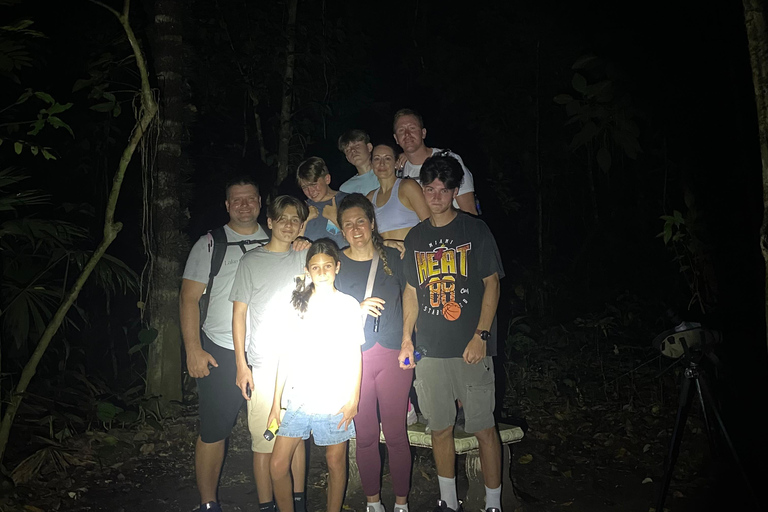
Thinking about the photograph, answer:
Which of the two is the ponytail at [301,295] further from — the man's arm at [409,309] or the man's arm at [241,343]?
the man's arm at [409,309]

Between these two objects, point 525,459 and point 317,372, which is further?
point 525,459

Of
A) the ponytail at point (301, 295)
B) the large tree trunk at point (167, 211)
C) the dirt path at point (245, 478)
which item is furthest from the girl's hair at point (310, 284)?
the large tree trunk at point (167, 211)

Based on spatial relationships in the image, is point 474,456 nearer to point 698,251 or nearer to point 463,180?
point 463,180

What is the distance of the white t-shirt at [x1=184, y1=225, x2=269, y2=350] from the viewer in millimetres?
3482

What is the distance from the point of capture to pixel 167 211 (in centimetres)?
529

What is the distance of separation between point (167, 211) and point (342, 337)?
291 centimetres

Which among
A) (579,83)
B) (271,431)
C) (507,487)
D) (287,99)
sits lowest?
(507,487)

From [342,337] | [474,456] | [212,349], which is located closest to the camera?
[342,337]

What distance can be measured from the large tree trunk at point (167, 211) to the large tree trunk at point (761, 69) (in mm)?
4456

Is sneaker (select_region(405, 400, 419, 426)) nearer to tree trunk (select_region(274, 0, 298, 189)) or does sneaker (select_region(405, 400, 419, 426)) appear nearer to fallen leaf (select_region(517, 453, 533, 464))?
fallen leaf (select_region(517, 453, 533, 464))

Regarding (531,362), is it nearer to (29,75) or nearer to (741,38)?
(741,38)

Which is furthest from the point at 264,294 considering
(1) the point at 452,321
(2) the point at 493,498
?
(2) the point at 493,498

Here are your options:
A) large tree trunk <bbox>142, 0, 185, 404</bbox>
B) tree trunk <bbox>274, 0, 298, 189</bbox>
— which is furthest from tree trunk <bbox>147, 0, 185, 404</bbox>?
tree trunk <bbox>274, 0, 298, 189</bbox>

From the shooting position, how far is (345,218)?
3365 millimetres
